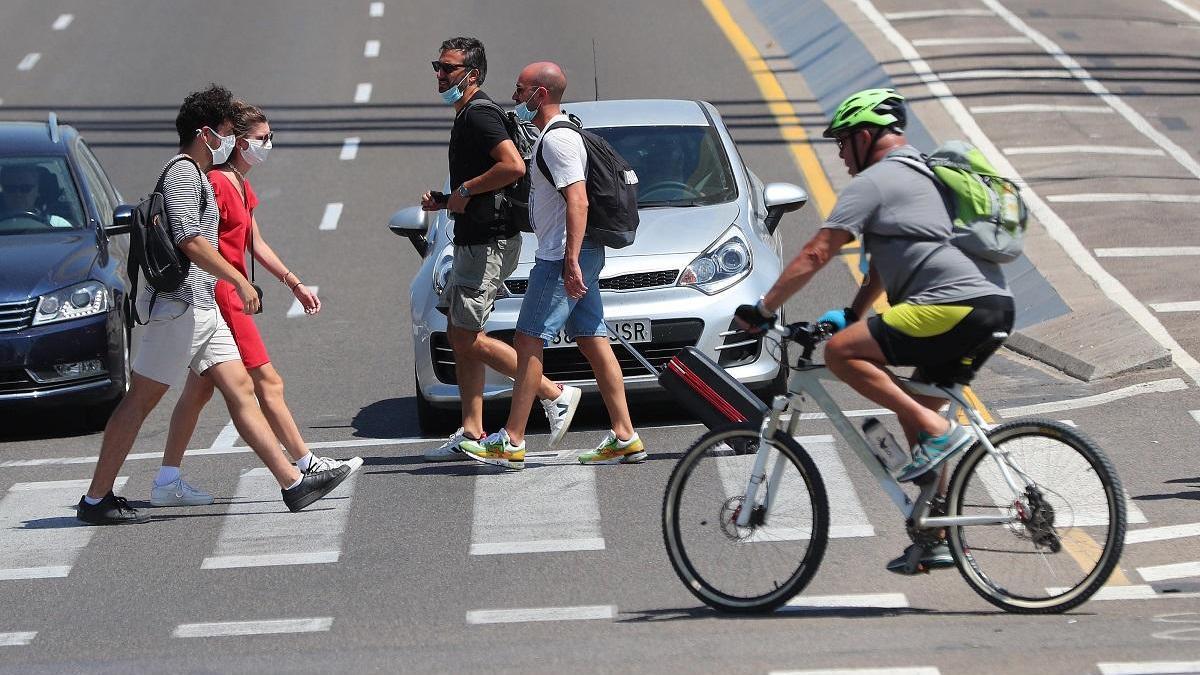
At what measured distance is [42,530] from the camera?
809 centimetres

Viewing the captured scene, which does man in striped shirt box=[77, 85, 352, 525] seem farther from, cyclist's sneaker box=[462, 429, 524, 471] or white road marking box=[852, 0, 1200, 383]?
white road marking box=[852, 0, 1200, 383]

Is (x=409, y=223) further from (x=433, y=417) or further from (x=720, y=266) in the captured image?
(x=720, y=266)

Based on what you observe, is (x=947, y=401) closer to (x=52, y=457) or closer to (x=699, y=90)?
(x=52, y=457)

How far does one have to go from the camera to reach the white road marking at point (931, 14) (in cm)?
2341

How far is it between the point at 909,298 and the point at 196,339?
128 inches

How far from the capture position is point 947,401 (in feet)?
20.8

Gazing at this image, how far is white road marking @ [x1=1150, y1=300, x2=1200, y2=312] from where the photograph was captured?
1129 centimetres

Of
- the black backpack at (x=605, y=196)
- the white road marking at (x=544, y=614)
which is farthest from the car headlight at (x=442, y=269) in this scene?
the white road marking at (x=544, y=614)

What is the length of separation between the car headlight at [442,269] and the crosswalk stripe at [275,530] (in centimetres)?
124

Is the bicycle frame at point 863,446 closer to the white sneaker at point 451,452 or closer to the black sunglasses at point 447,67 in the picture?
the white sneaker at point 451,452

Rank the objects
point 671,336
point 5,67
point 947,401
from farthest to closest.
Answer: point 5,67
point 671,336
point 947,401

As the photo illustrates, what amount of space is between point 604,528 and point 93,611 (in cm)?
209

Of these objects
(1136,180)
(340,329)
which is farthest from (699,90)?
(340,329)

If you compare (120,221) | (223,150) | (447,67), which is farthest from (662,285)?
(120,221)
